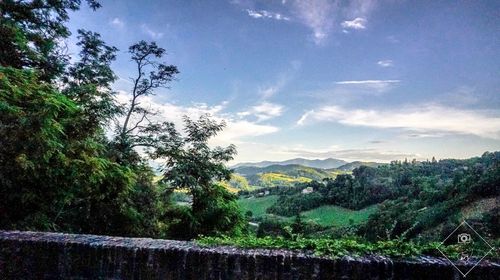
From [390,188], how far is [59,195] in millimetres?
41705

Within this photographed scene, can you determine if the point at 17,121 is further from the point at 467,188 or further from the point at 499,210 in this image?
the point at 467,188

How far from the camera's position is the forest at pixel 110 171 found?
661cm

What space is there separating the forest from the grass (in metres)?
9.07

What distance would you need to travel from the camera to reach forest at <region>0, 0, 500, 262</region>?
661 cm

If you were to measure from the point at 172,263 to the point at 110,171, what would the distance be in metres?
8.65

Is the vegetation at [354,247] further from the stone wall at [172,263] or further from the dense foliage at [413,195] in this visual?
the dense foliage at [413,195]

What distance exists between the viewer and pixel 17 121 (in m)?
6.75

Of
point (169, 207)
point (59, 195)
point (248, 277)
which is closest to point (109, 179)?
point (59, 195)

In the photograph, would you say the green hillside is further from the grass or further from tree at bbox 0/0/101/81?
tree at bbox 0/0/101/81

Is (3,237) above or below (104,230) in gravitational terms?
above

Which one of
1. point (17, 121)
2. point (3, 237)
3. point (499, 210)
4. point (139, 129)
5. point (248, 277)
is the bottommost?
point (499, 210)

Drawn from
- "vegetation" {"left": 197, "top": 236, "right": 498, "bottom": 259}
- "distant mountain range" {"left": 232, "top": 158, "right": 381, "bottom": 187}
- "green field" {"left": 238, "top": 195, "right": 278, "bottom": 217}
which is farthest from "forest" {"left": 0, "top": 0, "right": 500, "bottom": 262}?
"distant mountain range" {"left": 232, "top": 158, "right": 381, "bottom": 187}

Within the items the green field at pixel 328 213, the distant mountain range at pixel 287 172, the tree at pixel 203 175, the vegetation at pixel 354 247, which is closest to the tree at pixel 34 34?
the tree at pixel 203 175

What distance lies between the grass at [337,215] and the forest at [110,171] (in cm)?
907
